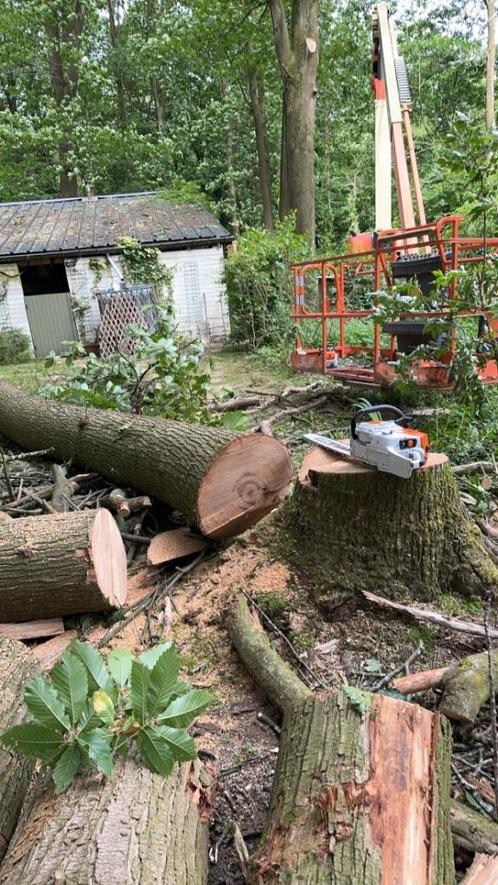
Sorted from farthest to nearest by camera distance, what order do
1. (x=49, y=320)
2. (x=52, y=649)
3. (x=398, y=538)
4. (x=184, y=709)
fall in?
(x=49, y=320)
(x=52, y=649)
(x=398, y=538)
(x=184, y=709)

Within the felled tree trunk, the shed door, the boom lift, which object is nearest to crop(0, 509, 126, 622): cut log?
the felled tree trunk

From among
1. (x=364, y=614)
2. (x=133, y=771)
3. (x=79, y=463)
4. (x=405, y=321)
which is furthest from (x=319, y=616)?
(x=405, y=321)

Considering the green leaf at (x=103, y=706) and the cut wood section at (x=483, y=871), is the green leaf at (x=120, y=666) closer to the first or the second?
the green leaf at (x=103, y=706)

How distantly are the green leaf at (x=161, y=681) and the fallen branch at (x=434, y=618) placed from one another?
146 centimetres

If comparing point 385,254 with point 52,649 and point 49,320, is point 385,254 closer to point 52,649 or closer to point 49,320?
point 52,649

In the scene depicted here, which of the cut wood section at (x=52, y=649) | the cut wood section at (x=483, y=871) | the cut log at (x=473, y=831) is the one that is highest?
the cut wood section at (x=483, y=871)

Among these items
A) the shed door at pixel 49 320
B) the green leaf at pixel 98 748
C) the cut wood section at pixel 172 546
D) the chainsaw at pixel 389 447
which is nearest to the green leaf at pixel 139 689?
the green leaf at pixel 98 748

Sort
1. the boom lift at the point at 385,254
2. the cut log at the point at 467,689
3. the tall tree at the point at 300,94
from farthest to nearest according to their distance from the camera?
the tall tree at the point at 300,94 → the boom lift at the point at 385,254 → the cut log at the point at 467,689

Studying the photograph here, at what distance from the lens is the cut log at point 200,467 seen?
10.7 feet

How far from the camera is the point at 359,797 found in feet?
4.69

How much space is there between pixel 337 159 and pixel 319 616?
22.7 meters

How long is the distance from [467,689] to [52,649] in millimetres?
2028

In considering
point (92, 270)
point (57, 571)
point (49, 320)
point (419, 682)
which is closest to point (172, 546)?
point (57, 571)

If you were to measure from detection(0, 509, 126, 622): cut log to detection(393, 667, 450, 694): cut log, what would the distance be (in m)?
1.56
